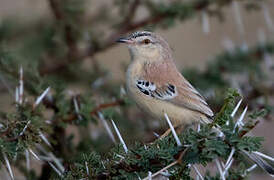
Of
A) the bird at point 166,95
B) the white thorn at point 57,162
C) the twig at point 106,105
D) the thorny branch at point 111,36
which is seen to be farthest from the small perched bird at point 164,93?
the white thorn at point 57,162

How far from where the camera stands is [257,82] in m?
5.54

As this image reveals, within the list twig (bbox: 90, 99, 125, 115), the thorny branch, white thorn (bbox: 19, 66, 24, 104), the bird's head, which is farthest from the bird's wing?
white thorn (bbox: 19, 66, 24, 104)

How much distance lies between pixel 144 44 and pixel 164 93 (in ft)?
2.84

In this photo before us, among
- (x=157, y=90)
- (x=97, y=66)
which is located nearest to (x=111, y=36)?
(x=97, y=66)

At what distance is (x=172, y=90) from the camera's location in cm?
449

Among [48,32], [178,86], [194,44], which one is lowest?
[194,44]

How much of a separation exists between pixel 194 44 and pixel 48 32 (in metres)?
4.61

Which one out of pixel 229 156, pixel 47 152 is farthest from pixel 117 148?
pixel 47 152

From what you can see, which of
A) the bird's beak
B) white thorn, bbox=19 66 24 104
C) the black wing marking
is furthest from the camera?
the bird's beak

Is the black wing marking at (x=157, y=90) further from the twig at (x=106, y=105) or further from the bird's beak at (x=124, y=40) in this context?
the bird's beak at (x=124, y=40)

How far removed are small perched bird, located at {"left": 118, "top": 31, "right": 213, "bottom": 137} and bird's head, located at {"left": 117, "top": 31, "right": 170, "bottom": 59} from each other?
0.08 ft

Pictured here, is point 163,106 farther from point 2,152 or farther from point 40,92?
point 2,152

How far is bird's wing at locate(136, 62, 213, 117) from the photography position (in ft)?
14.2

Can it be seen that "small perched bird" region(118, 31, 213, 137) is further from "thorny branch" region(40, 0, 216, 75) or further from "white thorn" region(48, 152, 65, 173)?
"white thorn" region(48, 152, 65, 173)
